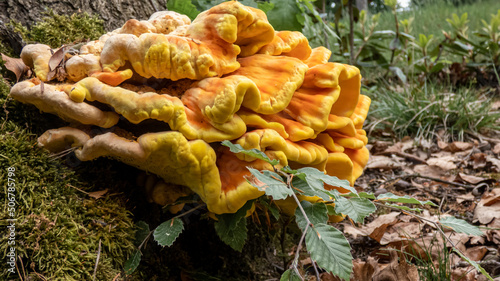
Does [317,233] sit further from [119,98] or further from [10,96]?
[10,96]

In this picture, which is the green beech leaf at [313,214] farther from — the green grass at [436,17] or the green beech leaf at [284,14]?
the green grass at [436,17]

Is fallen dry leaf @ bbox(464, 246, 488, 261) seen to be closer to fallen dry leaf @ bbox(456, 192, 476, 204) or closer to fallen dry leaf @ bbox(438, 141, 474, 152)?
fallen dry leaf @ bbox(456, 192, 476, 204)

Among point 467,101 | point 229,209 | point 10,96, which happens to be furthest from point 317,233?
point 467,101

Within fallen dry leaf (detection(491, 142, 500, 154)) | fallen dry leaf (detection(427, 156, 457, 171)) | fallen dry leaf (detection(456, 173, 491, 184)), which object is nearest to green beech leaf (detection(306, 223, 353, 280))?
fallen dry leaf (detection(456, 173, 491, 184))

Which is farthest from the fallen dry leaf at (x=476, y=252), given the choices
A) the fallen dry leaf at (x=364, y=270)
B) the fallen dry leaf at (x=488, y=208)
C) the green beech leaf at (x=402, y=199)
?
the green beech leaf at (x=402, y=199)

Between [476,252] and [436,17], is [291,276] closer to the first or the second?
[476,252]

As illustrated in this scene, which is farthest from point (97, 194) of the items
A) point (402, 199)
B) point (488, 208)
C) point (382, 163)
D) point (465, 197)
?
point (382, 163)
